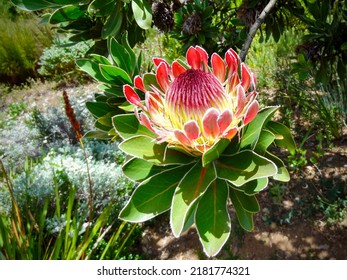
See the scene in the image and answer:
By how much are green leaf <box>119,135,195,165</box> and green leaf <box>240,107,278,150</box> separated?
0.12 metres

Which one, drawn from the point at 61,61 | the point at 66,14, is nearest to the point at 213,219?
the point at 66,14

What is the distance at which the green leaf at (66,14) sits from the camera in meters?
1.10

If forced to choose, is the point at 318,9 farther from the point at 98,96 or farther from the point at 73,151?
the point at 73,151

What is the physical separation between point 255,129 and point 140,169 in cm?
26

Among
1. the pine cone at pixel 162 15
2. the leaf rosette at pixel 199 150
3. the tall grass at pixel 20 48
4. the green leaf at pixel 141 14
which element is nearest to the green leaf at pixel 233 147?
the leaf rosette at pixel 199 150

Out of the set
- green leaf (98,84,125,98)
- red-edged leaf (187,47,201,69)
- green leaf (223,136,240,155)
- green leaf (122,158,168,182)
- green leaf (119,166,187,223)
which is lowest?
green leaf (119,166,187,223)

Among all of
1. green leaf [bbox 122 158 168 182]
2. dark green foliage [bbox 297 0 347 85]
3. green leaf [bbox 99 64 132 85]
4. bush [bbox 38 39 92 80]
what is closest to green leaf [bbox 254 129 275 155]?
green leaf [bbox 122 158 168 182]

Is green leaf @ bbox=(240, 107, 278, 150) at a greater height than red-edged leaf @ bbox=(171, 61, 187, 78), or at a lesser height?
lesser

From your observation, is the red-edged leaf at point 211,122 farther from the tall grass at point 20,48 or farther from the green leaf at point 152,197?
the tall grass at point 20,48

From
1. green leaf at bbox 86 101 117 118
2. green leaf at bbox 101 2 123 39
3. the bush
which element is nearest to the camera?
green leaf at bbox 86 101 117 118

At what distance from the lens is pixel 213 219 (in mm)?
768

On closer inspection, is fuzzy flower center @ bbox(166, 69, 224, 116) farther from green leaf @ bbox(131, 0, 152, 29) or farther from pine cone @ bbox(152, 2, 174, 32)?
pine cone @ bbox(152, 2, 174, 32)

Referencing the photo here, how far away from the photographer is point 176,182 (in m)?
0.81

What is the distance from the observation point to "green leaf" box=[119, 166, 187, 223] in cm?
78
